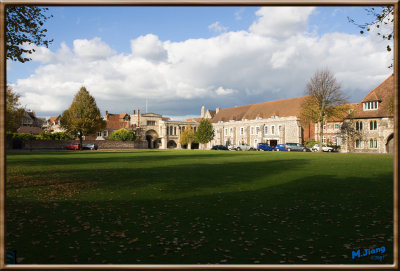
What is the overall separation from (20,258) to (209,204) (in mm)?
5288

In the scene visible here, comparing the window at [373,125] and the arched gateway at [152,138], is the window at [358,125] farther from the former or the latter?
the arched gateway at [152,138]

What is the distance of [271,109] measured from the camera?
83000mm

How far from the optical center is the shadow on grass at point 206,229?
15.4ft

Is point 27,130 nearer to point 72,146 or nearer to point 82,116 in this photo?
point 72,146

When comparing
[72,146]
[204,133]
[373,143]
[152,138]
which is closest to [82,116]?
[72,146]

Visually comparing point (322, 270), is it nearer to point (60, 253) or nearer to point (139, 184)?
point (60, 253)

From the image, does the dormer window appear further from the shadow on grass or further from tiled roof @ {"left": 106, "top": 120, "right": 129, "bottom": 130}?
tiled roof @ {"left": 106, "top": 120, "right": 129, "bottom": 130}

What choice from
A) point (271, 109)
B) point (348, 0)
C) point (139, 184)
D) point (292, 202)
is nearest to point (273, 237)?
point (292, 202)

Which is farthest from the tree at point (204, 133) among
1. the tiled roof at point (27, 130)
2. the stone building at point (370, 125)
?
the tiled roof at point (27, 130)

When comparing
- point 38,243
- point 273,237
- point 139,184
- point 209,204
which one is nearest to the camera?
point 38,243

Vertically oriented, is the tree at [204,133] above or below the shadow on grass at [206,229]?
above

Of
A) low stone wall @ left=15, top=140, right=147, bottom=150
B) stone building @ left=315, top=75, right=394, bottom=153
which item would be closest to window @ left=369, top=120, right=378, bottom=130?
stone building @ left=315, top=75, right=394, bottom=153

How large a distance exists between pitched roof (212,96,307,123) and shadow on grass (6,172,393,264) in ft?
217

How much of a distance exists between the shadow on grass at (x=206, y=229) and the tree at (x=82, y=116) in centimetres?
4993
